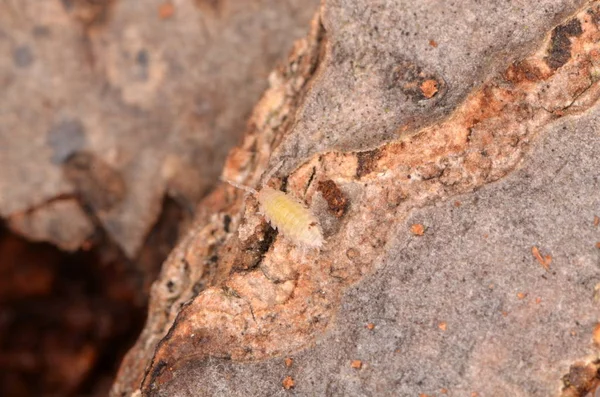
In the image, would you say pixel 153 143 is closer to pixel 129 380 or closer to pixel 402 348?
pixel 129 380

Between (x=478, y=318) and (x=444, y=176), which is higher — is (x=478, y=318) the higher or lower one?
the lower one

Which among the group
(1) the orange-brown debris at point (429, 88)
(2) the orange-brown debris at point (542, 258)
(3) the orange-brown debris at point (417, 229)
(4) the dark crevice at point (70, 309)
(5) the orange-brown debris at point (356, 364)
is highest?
(1) the orange-brown debris at point (429, 88)

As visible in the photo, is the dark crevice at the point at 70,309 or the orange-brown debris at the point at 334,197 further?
the dark crevice at the point at 70,309

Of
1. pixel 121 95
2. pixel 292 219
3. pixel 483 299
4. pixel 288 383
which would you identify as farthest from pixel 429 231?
pixel 121 95

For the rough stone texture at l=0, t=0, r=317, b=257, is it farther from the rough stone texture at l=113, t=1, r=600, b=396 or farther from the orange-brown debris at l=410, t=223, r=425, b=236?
the orange-brown debris at l=410, t=223, r=425, b=236

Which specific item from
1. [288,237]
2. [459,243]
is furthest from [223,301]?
[459,243]

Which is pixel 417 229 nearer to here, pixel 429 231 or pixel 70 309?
pixel 429 231

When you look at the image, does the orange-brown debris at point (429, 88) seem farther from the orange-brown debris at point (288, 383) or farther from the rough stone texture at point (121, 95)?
the rough stone texture at point (121, 95)

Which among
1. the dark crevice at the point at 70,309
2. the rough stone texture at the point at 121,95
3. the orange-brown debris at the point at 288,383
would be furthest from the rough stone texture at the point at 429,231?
the dark crevice at the point at 70,309
